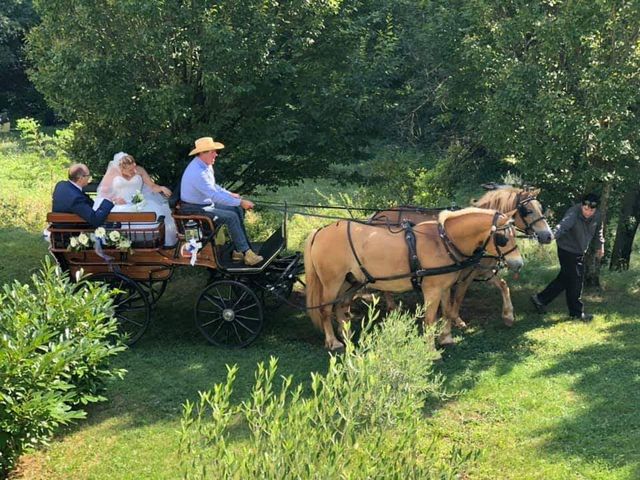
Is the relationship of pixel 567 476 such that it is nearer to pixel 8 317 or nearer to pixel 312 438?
pixel 312 438

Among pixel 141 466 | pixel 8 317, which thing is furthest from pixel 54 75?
pixel 141 466

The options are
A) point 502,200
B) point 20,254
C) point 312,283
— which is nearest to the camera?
point 312,283

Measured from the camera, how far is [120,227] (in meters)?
7.49

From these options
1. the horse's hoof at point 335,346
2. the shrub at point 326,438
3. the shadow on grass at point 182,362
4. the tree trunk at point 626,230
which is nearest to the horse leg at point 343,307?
the horse's hoof at point 335,346

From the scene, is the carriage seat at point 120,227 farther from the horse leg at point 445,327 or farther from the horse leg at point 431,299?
the horse leg at point 445,327

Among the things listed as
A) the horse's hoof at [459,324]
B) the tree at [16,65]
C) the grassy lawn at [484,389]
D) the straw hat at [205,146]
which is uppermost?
the tree at [16,65]

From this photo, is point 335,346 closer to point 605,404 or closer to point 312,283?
point 312,283

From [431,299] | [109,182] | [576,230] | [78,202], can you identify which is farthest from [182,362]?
[576,230]

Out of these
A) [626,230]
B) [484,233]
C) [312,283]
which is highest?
[484,233]

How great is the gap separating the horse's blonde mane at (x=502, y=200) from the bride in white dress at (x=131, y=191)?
3.84 metres

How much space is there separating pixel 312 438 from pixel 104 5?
7175 millimetres

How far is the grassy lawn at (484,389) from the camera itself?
17.0 feet

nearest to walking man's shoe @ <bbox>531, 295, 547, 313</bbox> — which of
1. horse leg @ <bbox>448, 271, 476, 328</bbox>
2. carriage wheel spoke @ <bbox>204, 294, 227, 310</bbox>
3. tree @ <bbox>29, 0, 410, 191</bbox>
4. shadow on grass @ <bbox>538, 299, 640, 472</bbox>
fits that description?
shadow on grass @ <bbox>538, 299, 640, 472</bbox>

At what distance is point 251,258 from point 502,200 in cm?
313
